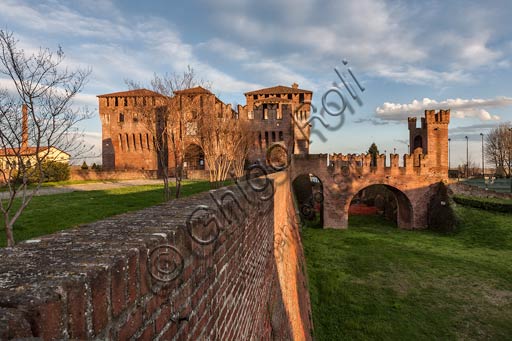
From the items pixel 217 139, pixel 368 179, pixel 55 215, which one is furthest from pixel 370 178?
pixel 55 215

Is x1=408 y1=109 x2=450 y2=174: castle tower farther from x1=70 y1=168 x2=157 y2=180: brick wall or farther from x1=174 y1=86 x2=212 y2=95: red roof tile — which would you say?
x1=70 y1=168 x2=157 y2=180: brick wall

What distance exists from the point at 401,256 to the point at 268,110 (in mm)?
21960

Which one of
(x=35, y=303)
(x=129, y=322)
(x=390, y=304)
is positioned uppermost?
(x=35, y=303)

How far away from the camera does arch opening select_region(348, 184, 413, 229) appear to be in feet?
90.3

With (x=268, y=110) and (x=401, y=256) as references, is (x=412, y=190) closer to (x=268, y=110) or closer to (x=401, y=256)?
(x=401, y=256)

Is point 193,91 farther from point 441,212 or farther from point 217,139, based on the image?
point 441,212

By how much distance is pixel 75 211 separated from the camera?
35.1 ft

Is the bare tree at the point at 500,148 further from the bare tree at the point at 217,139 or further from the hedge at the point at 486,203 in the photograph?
the bare tree at the point at 217,139

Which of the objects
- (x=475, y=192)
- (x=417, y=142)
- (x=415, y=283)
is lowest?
(x=415, y=283)

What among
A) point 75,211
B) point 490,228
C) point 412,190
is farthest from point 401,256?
point 75,211

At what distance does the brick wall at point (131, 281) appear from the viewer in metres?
0.89

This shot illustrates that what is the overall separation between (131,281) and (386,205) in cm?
3593

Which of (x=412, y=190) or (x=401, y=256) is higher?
(x=412, y=190)

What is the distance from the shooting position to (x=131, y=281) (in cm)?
122
